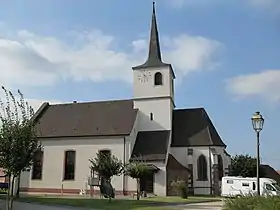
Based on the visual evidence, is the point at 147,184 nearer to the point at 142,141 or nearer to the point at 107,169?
the point at 142,141

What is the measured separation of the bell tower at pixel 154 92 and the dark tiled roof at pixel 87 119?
1.66m

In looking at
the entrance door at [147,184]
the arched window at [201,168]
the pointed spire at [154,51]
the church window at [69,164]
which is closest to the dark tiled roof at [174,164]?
the arched window at [201,168]

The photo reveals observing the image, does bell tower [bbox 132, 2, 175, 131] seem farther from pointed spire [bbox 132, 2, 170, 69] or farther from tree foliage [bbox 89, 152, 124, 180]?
tree foliage [bbox 89, 152, 124, 180]

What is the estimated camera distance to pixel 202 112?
161 ft

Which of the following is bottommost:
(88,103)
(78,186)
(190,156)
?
(78,186)

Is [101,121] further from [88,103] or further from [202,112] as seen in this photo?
[202,112]

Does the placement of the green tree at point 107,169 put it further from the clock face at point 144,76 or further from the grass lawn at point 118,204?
the clock face at point 144,76

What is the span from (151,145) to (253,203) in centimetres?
3218

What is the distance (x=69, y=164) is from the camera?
46906 mm

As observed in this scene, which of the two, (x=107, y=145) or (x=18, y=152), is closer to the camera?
(x=18, y=152)

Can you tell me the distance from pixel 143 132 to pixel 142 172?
43.3 feet

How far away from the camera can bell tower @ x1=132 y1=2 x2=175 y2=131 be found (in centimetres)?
4741

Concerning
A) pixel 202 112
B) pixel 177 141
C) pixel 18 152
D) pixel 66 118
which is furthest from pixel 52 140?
pixel 18 152

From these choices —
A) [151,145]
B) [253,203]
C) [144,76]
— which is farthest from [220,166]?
[253,203]
